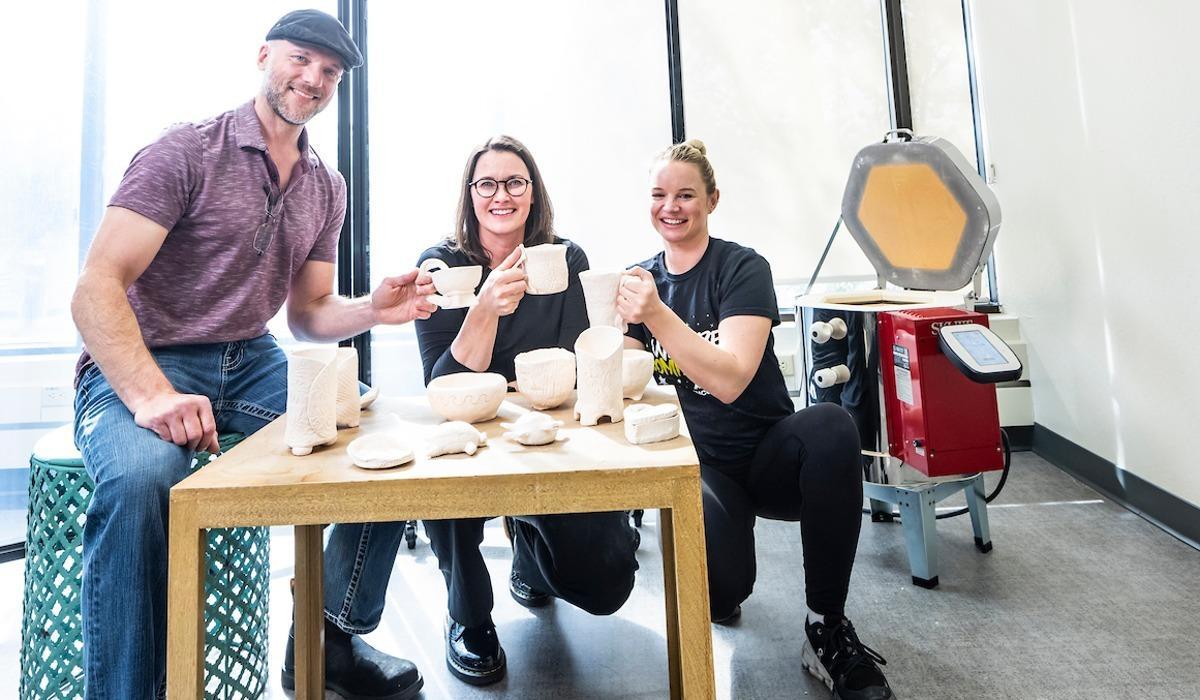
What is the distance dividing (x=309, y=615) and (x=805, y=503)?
0.97 m

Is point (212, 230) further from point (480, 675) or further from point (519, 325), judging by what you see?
point (480, 675)

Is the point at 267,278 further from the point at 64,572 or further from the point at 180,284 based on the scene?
the point at 64,572

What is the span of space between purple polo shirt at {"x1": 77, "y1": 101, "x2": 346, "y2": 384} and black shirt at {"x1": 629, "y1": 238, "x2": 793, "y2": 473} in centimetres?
85

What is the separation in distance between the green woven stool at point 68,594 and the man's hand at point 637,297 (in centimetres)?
78

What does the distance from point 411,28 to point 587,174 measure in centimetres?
96

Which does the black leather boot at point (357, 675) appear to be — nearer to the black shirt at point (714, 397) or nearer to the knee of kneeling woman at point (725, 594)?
the knee of kneeling woman at point (725, 594)

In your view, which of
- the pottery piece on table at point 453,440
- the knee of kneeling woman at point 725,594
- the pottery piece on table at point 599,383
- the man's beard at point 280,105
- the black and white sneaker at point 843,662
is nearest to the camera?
the pottery piece on table at point 453,440

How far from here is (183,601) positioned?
73 cm

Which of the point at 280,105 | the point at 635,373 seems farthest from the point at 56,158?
the point at 635,373

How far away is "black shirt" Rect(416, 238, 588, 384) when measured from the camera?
59.5 inches

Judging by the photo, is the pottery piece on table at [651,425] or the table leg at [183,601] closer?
the table leg at [183,601]

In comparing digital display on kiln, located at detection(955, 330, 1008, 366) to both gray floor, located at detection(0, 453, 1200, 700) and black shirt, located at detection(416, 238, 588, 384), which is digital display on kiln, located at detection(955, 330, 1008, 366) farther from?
black shirt, located at detection(416, 238, 588, 384)

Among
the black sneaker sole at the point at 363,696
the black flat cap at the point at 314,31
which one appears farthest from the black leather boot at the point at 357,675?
the black flat cap at the point at 314,31

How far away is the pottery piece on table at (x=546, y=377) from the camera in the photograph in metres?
1.04
